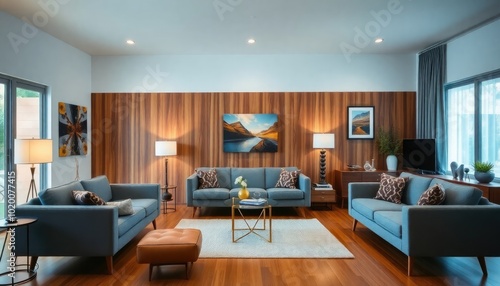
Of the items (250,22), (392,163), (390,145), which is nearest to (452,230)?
(392,163)

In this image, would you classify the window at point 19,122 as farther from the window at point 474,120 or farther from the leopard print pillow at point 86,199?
the window at point 474,120

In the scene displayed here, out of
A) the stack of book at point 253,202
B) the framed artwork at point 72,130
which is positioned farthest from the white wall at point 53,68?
the stack of book at point 253,202

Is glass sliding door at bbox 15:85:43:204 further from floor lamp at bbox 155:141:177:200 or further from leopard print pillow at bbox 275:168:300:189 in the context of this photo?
leopard print pillow at bbox 275:168:300:189

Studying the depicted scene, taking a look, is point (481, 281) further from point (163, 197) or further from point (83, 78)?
point (83, 78)

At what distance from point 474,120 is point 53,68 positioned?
7.24 metres

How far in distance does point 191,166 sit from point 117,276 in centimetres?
327

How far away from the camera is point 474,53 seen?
4.60 metres

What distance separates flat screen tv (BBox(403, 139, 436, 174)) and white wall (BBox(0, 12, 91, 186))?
657 centimetres

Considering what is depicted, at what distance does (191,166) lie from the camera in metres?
5.98

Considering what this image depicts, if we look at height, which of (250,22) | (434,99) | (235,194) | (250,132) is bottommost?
(235,194)

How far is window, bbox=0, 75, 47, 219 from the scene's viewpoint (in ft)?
13.4

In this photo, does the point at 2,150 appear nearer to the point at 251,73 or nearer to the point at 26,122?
the point at 26,122

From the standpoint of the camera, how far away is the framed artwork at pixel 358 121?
6008 mm

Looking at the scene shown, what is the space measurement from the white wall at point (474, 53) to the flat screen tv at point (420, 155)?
1.24m
